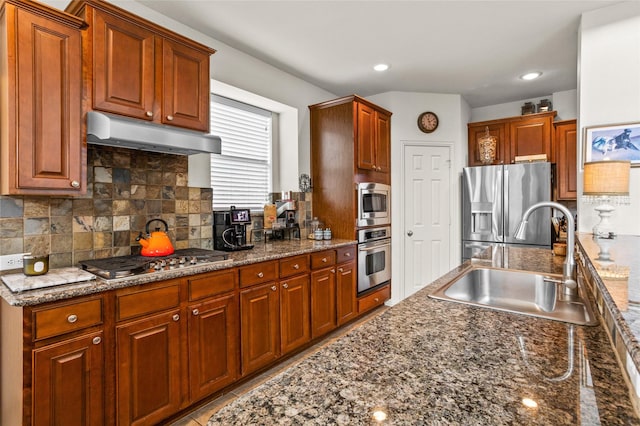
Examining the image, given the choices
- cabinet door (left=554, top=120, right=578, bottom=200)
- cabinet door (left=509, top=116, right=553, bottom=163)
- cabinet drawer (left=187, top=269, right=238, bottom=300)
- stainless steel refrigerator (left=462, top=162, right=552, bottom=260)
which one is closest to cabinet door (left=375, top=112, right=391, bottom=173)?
stainless steel refrigerator (left=462, top=162, right=552, bottom=260)

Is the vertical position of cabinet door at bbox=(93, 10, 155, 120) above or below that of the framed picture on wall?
above

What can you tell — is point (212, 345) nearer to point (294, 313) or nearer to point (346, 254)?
point (294, 313)

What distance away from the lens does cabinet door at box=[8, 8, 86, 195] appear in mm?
1634

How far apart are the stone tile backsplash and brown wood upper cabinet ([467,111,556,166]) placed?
141 inches

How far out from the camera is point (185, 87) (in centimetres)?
229

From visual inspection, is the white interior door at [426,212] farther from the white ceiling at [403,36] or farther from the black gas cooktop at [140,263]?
the black gas cooktop at [140,263]

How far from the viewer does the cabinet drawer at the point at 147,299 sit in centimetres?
172

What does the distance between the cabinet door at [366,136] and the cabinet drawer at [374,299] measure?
1455 millimetres

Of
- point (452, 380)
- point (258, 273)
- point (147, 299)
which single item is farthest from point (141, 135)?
point (452, 380)

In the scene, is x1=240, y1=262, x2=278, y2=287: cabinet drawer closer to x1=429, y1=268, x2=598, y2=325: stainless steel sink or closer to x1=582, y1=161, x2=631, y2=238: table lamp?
x1=429, y1=268, x2=598, y2=325: stainless steel sink

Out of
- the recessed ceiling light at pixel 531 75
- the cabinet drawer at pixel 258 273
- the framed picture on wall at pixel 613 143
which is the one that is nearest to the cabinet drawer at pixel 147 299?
the cabinet drawer at pixel 258 273

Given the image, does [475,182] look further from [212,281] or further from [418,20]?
[212,281]

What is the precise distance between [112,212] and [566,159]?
4572 millimetres

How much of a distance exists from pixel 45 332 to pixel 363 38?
2.92 meters
